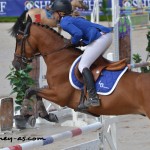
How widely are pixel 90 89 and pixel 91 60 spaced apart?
386mm

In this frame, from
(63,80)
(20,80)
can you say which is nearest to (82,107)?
(63,80)

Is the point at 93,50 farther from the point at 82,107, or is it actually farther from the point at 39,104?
the point at 39,104

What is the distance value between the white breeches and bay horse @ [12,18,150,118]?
213 mm

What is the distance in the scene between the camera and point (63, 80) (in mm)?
7230

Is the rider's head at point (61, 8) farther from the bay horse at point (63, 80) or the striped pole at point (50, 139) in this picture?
the striped pole at point (50, 139)

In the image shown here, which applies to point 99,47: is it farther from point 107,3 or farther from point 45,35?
point 107,3

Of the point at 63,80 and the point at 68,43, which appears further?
the point at 68,43

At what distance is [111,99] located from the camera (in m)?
6.99

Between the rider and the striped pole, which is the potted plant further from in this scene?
the striped pole

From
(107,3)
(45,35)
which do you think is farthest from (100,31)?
(107,3)

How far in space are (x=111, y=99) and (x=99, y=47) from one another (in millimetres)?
693

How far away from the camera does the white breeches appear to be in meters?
7.17

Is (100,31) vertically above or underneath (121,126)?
above

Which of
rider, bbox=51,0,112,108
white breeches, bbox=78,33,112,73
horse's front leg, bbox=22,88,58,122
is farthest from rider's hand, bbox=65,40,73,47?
horse's front leg, bbox=22,88,58,122
